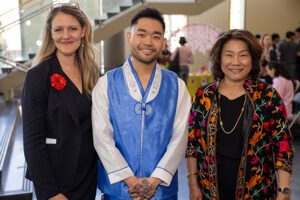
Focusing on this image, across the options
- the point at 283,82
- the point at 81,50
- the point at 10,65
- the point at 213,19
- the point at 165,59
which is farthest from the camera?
the point at 213,19

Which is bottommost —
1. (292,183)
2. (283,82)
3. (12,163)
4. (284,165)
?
(292,183)

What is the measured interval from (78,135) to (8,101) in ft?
19.0

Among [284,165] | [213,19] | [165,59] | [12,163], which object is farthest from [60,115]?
[213,19]

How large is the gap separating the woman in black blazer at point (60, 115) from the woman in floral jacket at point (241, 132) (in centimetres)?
56

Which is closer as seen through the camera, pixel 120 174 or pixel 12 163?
pixel 120 174

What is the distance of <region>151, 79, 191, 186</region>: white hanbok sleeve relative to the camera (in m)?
1.53

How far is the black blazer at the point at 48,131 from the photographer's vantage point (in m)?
1.50

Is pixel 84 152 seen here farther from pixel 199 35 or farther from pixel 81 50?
pixel 199 35

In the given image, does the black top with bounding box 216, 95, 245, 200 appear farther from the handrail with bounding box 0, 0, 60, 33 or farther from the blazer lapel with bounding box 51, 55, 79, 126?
the handrail with bounding box 0, 0, 60, 33

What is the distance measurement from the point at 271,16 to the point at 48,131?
12154 millimetres

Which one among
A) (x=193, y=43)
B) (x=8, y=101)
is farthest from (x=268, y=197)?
(x=193, y=43)

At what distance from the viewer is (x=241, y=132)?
5.18 feet

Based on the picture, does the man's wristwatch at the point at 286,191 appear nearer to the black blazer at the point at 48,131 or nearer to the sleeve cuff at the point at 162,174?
the sleeve cuff at the point at 162,174

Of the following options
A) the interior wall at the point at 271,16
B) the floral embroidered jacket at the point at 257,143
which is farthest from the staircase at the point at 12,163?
the interior wall at the point at 271,16
